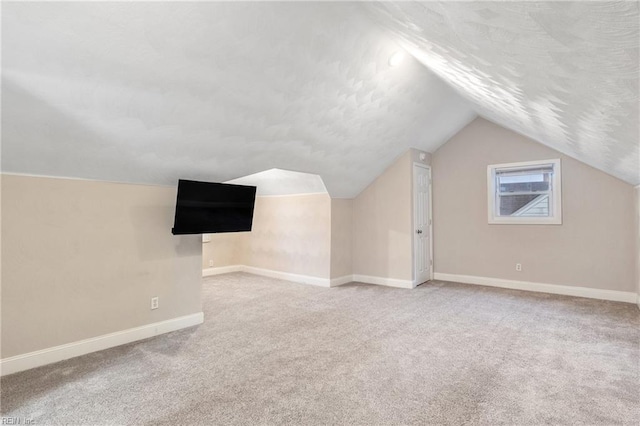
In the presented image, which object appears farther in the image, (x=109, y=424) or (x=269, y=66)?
(x=269, y=66)

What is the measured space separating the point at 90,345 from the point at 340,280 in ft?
12.3

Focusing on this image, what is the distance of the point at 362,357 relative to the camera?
9.42 feet

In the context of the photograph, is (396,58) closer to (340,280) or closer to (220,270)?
(340,280)

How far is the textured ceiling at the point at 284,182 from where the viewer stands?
5.49m

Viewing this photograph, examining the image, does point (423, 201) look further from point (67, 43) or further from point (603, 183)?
point (67, 43)

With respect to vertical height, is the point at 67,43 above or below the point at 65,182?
above

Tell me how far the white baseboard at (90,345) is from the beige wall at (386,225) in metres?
3.15

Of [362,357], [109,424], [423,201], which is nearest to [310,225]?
[423,201]

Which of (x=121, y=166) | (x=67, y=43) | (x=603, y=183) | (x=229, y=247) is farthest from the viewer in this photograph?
(x=229, y=247)

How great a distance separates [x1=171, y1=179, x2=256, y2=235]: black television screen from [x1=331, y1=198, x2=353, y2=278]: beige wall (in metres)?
1.95

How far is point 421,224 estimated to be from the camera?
19.2 feet

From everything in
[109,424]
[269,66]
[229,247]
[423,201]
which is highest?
[269,66]

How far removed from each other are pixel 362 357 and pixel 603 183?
4.43 metres

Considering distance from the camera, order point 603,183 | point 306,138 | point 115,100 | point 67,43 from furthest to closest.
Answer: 1. point 603,183
2. point 306,138
3. point 115,100
4. point 67,43
